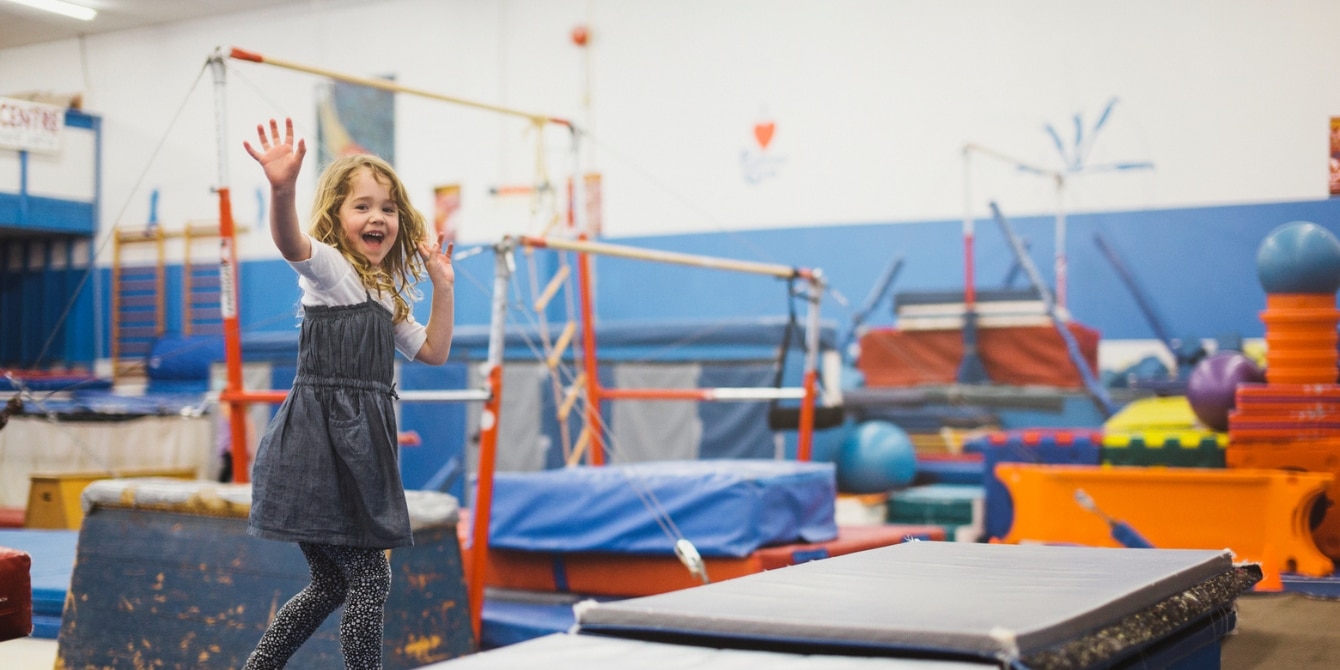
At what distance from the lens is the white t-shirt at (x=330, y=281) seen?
1945 millimetres

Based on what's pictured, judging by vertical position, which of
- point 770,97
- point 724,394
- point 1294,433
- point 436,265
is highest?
point 770,97

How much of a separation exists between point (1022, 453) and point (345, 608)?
3.75 metres

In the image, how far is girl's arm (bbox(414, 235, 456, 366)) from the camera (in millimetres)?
2143

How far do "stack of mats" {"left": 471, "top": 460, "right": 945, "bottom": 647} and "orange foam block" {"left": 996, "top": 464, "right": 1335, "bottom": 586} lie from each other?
55 centimetres

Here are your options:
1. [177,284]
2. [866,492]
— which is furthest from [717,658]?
[177,284]

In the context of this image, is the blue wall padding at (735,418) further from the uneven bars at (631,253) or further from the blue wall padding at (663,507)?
the blue wall padding at (663,507)

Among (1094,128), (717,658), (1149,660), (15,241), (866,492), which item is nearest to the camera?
(717,658)

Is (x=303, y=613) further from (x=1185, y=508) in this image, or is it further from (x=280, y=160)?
(x=1185, y=508)

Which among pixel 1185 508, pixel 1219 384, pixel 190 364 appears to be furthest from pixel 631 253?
pixel 190 364

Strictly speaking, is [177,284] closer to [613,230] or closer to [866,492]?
[613,230]

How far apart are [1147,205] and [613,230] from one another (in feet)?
11.0

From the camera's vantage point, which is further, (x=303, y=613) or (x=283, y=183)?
(x=303, y=613)

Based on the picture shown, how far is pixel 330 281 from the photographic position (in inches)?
78.5

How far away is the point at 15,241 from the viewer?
9.30 metres
